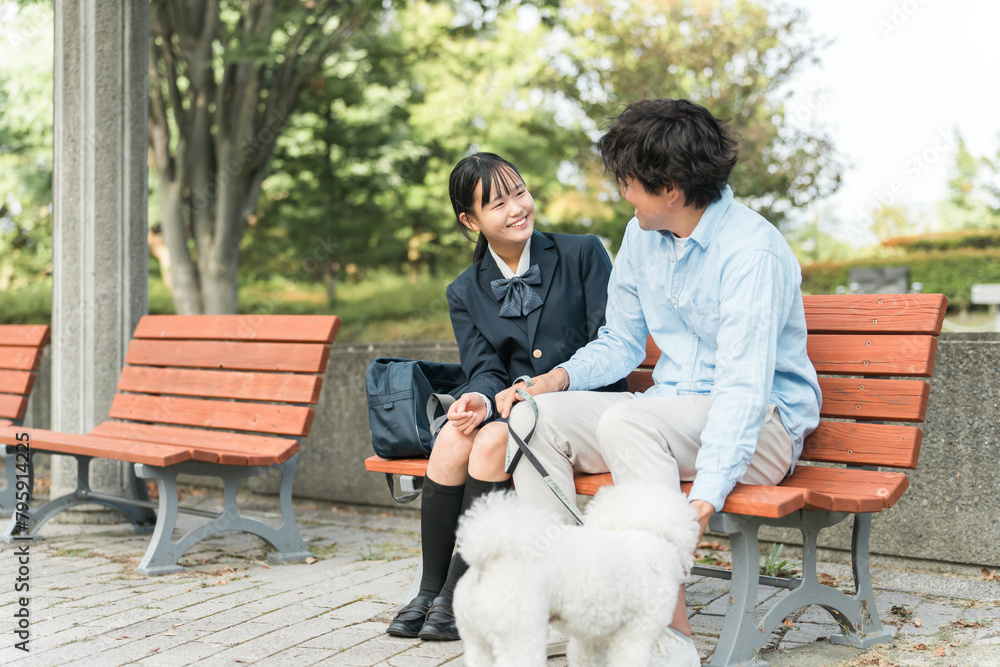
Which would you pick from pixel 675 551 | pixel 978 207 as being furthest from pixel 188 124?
pixel 978 207

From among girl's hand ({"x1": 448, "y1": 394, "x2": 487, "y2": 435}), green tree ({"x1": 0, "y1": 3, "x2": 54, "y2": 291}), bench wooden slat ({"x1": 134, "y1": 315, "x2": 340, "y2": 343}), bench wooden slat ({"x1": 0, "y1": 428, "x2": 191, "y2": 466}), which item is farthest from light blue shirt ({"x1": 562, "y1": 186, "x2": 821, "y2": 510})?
green tree ({"x1": 0, "y1": 3, "x2": 54, "y2": 291})

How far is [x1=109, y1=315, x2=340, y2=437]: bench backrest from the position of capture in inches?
168

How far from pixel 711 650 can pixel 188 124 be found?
8770 millimetres

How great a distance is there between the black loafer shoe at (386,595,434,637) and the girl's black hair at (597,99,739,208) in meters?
1.62

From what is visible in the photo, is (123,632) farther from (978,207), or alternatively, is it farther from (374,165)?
(978,207)

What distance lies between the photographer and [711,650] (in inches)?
114

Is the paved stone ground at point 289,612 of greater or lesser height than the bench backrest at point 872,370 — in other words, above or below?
below

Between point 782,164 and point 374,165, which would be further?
point 374,165

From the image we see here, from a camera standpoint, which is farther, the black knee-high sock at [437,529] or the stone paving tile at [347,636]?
the black knee-high sock at [437,529]

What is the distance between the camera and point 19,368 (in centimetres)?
574

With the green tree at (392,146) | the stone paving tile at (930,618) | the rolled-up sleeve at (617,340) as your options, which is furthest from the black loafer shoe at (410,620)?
the green tree at (392,146)

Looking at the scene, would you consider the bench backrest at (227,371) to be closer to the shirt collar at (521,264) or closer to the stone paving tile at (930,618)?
the shirt collar at (521,264)

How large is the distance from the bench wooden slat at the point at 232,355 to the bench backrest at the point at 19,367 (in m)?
1.01

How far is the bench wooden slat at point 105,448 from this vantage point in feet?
12.4
